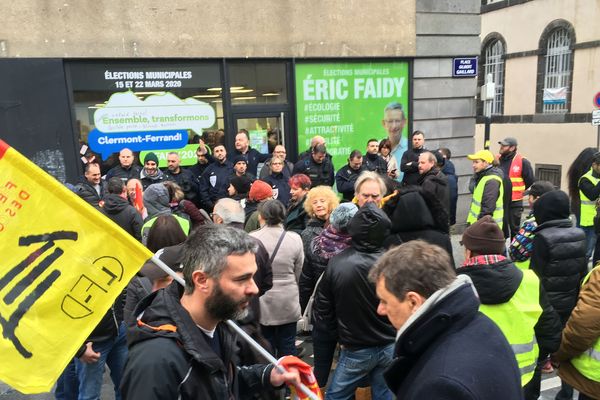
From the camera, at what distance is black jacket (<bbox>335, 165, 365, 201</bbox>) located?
8141mm

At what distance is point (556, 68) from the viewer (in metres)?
19.1

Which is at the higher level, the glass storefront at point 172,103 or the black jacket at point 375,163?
the glass storefront at point 172,103

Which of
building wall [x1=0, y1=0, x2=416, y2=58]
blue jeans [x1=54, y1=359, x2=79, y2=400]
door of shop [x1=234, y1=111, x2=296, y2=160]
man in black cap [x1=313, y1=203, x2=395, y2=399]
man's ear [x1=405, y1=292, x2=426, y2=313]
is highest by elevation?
building wall [x1=0, y1=0, x2=416, y2=58]

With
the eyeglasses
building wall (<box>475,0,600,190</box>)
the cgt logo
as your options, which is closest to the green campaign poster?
the eyeglasses

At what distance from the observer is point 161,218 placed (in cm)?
358

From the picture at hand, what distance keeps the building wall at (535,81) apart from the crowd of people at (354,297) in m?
12.1

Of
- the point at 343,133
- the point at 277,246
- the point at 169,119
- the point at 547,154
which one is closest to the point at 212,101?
the point at 169,119

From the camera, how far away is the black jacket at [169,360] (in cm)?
175

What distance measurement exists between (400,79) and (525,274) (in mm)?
7601

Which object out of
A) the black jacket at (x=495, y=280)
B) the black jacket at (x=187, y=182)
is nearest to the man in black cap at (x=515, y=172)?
the black jacket at (x=187, y=182)

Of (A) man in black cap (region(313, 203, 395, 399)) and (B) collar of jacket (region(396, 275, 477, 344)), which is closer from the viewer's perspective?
(B) collar of jacket (region(396, 275, 477, 344))

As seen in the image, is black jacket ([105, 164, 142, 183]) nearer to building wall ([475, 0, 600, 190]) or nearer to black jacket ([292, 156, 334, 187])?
black jacket ([292, 156, 334, 187])

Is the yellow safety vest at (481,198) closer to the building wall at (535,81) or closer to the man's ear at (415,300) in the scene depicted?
the man's ear at (415,300)

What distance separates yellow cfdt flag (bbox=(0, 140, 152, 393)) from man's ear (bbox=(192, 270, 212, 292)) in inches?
16.9
